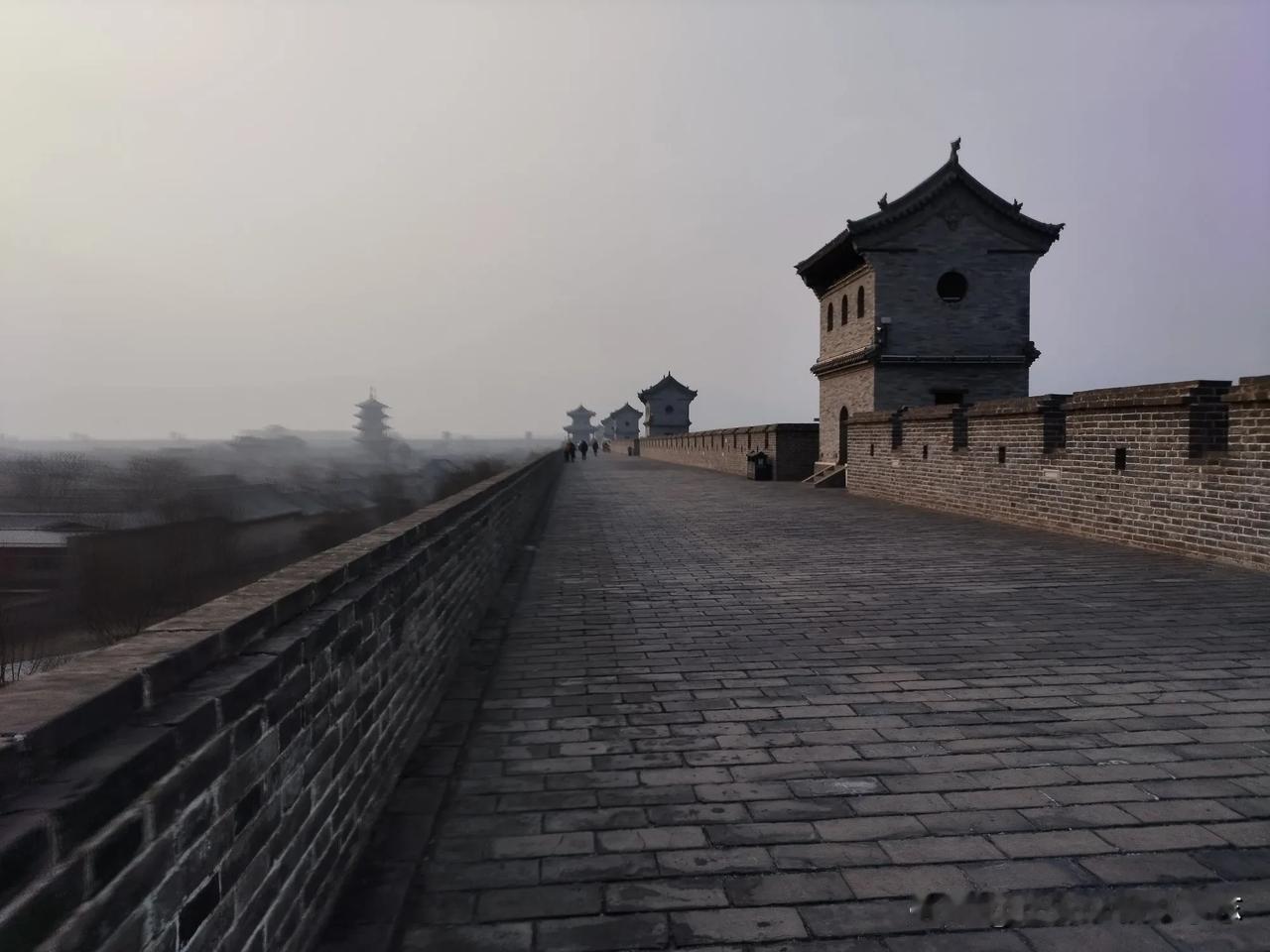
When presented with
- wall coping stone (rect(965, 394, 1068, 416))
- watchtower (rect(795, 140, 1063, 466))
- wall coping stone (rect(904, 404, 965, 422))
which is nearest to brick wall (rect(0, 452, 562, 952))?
wall coping stone (rect(965, 394, 1068, 416))

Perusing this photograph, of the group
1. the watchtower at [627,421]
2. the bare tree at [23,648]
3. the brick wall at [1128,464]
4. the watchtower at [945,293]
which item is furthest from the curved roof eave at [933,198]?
the watchtower at [627,421]

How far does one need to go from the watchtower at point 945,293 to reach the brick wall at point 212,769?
833 inches

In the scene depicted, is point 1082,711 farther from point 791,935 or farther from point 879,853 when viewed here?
point 791,935

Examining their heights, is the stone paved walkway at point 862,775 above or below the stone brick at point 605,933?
above

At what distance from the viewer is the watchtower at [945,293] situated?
22500mm

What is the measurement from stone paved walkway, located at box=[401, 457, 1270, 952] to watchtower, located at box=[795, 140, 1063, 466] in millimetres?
16277

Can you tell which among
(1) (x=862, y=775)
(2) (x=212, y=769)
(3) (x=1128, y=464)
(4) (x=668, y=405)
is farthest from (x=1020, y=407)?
(4) (x=668, y=405)

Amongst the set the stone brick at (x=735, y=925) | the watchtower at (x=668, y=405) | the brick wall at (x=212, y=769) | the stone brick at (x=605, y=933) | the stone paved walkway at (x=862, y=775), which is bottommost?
the stone brick at (x=735, y=925)

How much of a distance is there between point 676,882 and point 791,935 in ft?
1.41

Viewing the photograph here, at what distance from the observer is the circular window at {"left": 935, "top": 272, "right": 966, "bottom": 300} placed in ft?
75.2

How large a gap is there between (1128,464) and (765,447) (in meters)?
16.3

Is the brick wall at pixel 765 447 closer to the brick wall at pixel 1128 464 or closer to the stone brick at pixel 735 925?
the brick wall at pixel 1128 464

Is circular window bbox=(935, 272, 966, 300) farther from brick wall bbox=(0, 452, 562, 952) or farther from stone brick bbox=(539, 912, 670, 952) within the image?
stone brick bbox=(539, 912, 670, 952)

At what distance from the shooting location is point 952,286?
23.1 m
